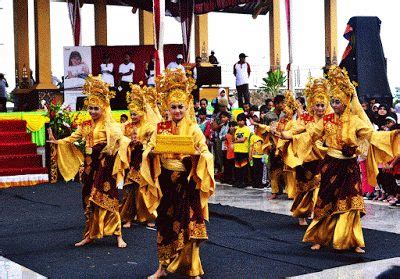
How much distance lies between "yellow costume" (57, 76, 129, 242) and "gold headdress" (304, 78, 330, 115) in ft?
6.33

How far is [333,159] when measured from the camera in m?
6.48

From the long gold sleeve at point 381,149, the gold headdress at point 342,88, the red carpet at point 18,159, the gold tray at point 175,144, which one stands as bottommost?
the red carpet at point 18,159

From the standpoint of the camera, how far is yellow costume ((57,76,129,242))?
22.5 ft

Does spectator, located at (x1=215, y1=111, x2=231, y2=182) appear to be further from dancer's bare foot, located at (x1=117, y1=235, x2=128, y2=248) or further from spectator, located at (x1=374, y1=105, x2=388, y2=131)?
dancer's bare foot, located at (x1=117, y1=235, x2=128, y2=248)

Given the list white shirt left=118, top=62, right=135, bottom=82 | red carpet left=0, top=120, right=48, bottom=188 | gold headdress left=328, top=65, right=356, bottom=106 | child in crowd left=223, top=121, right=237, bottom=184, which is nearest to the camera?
gold headdress left=328, top=65, right=356, bottom=106

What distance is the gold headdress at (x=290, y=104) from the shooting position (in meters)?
9.20

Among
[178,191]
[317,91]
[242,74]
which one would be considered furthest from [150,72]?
[178,191]

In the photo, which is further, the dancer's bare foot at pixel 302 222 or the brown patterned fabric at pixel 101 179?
the dancer's bare foot at pixel 302 222

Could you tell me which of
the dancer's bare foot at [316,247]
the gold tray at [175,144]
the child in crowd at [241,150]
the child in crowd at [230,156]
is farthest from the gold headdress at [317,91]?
the child in crowd at [230,156]

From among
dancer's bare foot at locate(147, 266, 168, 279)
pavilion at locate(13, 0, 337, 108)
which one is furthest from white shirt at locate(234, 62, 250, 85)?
dancer's bare foot at locate(147, 266, 168, 279)

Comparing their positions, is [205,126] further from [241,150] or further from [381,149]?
[381,149]

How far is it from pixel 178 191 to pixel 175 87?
824 millimetres

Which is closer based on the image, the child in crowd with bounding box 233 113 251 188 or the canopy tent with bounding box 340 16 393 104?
the canopy tent with bounding box 340 16 393 104

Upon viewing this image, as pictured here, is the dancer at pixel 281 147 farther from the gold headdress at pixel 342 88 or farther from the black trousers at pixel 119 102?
the black trousers at pixel 119 102
